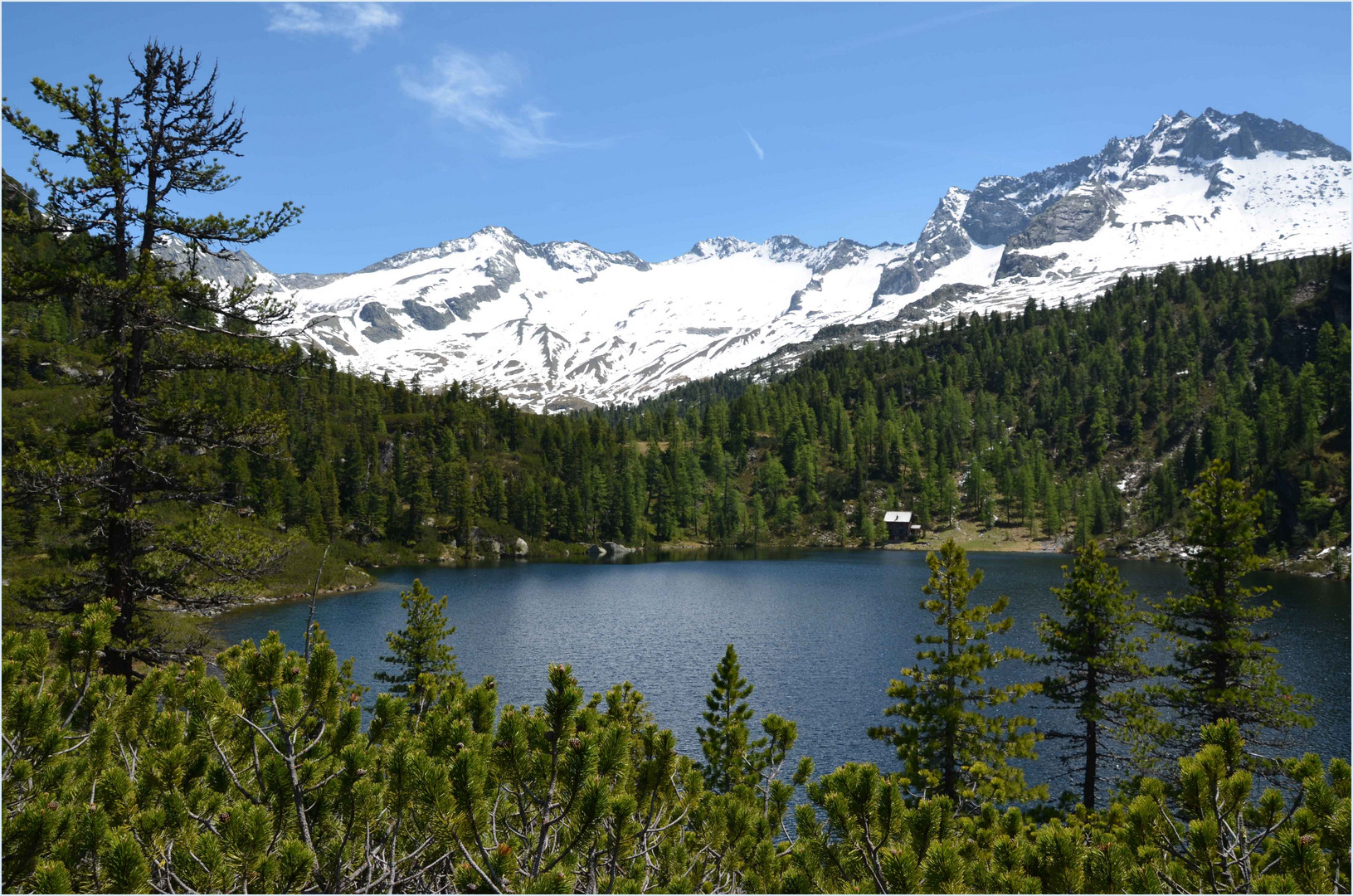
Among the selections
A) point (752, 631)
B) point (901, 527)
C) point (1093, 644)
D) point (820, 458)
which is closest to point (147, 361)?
point (1093, 644)

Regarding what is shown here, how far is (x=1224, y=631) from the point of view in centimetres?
2470

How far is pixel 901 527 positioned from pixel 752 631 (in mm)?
101151

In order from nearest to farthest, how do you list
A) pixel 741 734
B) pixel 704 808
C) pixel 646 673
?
pixel 704 808 < pixel 741 734 < pixel 646 673

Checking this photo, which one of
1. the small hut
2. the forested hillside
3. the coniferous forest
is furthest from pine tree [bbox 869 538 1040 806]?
the small hut

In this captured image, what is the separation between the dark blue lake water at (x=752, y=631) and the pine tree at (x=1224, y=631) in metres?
9.12

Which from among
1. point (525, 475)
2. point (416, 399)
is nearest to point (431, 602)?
point (525, 475)

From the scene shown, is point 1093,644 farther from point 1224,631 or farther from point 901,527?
point 901,527

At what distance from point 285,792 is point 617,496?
150 meters

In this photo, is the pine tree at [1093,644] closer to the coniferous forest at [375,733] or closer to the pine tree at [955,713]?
the coniferous forest at [375,733]

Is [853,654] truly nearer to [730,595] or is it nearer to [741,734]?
[730,595]

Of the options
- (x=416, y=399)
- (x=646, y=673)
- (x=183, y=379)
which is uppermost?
(x=416, y=399)

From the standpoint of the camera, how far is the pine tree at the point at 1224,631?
23.8m

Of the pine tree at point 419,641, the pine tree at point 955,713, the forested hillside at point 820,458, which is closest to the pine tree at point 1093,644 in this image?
the pine tree at point 955,713

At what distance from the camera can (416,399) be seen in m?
168
